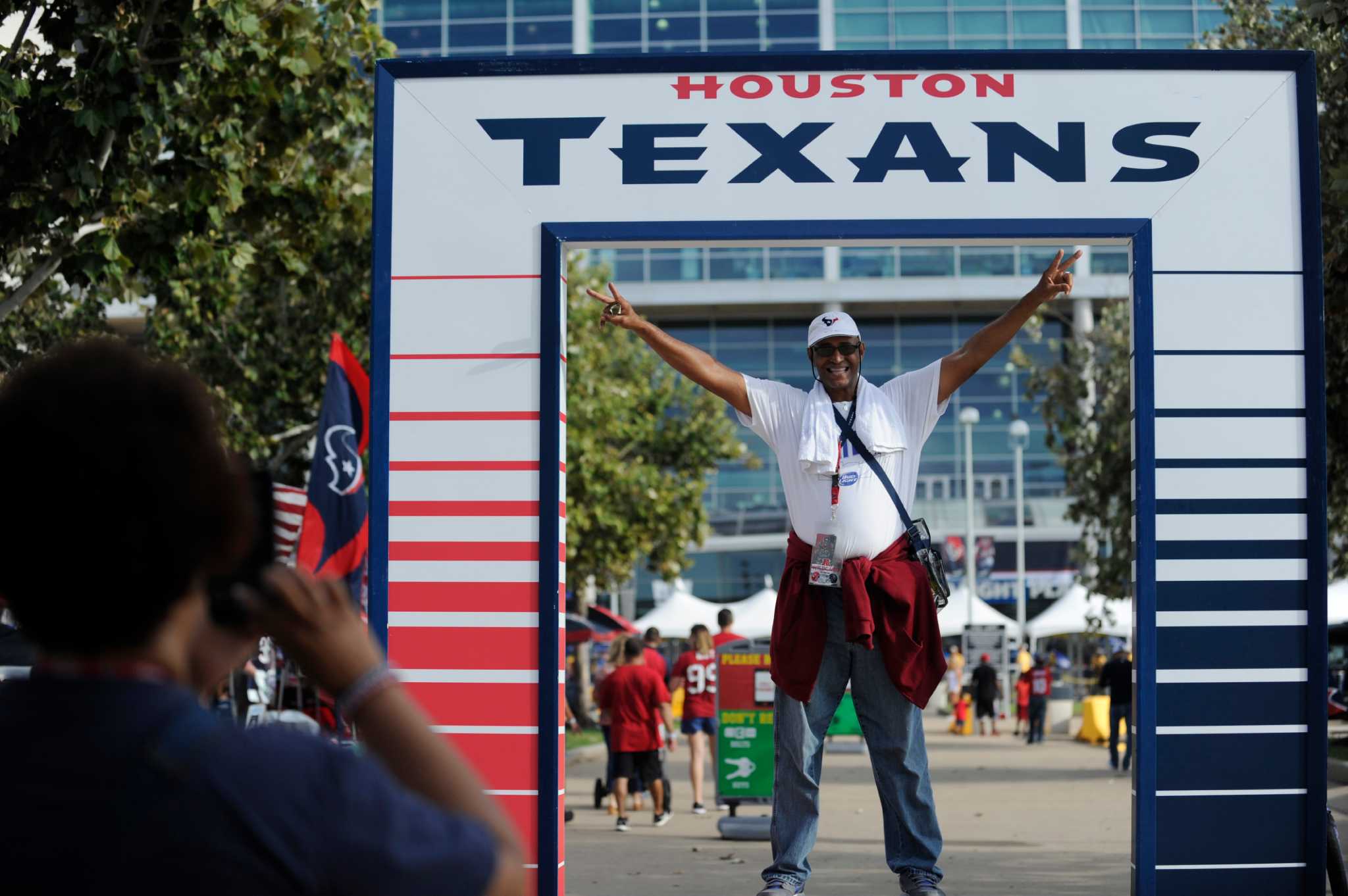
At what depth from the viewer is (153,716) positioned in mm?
1525

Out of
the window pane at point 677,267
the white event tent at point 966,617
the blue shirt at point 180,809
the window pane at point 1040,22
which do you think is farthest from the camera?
the window pane at point 677,267

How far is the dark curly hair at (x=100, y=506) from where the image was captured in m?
1.55

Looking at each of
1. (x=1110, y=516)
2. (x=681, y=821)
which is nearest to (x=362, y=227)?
(x=681, y=821)

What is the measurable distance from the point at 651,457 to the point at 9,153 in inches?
A: 903

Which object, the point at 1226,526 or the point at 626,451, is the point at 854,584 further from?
the point at 626,451

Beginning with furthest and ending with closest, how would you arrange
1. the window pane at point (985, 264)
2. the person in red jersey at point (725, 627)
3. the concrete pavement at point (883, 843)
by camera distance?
1. the window pane at point (985, 264)
2. the person in red jersey at point (725, 627)
3. the concrete pavement at point (883, 843)

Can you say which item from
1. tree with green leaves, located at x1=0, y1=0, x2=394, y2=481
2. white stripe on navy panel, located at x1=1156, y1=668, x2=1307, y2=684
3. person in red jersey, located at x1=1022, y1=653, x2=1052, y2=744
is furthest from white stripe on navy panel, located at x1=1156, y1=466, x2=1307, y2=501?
person in red jersey, located at x1=1022, y1=653, x2=1052, y2=744

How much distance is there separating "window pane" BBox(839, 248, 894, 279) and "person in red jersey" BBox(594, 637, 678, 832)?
44.7 metres

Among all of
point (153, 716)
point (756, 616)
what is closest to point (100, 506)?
point (153, 716)

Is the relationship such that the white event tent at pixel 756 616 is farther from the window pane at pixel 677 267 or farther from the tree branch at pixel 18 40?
the tree branch at pixel 18 40

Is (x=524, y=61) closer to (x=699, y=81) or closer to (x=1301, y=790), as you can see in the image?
(x=699, y=81)

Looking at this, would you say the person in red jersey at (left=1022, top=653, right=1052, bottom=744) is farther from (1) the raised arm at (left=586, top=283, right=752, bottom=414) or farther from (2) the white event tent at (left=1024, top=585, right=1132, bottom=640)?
(1) the raised arm at (left=586, top=283, right=752, bottom=414)

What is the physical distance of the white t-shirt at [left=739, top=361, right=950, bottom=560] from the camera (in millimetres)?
6059

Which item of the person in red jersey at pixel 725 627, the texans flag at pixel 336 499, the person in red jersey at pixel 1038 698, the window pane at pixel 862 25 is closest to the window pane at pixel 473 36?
the window pane at pixel 862 25
